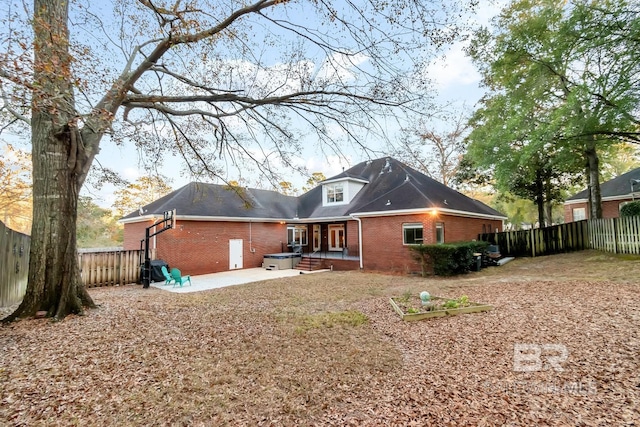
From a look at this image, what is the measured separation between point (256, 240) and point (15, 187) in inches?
618

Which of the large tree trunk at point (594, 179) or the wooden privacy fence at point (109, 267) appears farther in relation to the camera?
the large tree trunk at point (594, 179)

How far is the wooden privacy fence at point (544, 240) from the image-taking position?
1634 centimetres

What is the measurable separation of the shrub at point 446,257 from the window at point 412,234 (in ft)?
4.26

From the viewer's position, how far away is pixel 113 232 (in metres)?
31.9

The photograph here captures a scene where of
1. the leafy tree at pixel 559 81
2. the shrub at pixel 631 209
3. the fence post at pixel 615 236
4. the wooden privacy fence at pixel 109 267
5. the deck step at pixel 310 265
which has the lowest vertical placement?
the deck step at pixel 310 265

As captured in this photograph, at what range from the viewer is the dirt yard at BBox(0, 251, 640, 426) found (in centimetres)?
307

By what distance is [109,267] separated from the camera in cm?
1278

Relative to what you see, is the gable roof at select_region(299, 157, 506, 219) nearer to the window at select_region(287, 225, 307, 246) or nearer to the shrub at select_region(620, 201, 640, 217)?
the window at select_region(287, 225, 307, 246)

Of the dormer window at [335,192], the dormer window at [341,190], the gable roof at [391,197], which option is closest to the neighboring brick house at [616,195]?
the gable roof at [391,197]

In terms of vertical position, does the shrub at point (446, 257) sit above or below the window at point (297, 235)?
below

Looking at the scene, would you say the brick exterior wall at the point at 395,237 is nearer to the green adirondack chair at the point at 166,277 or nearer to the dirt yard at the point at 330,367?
the dirt yard at the point at 330,367

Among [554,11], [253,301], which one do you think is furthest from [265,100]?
[554,11]

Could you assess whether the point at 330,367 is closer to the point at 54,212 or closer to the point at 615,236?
the point at 54,212

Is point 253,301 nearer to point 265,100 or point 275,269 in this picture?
point 265,100
